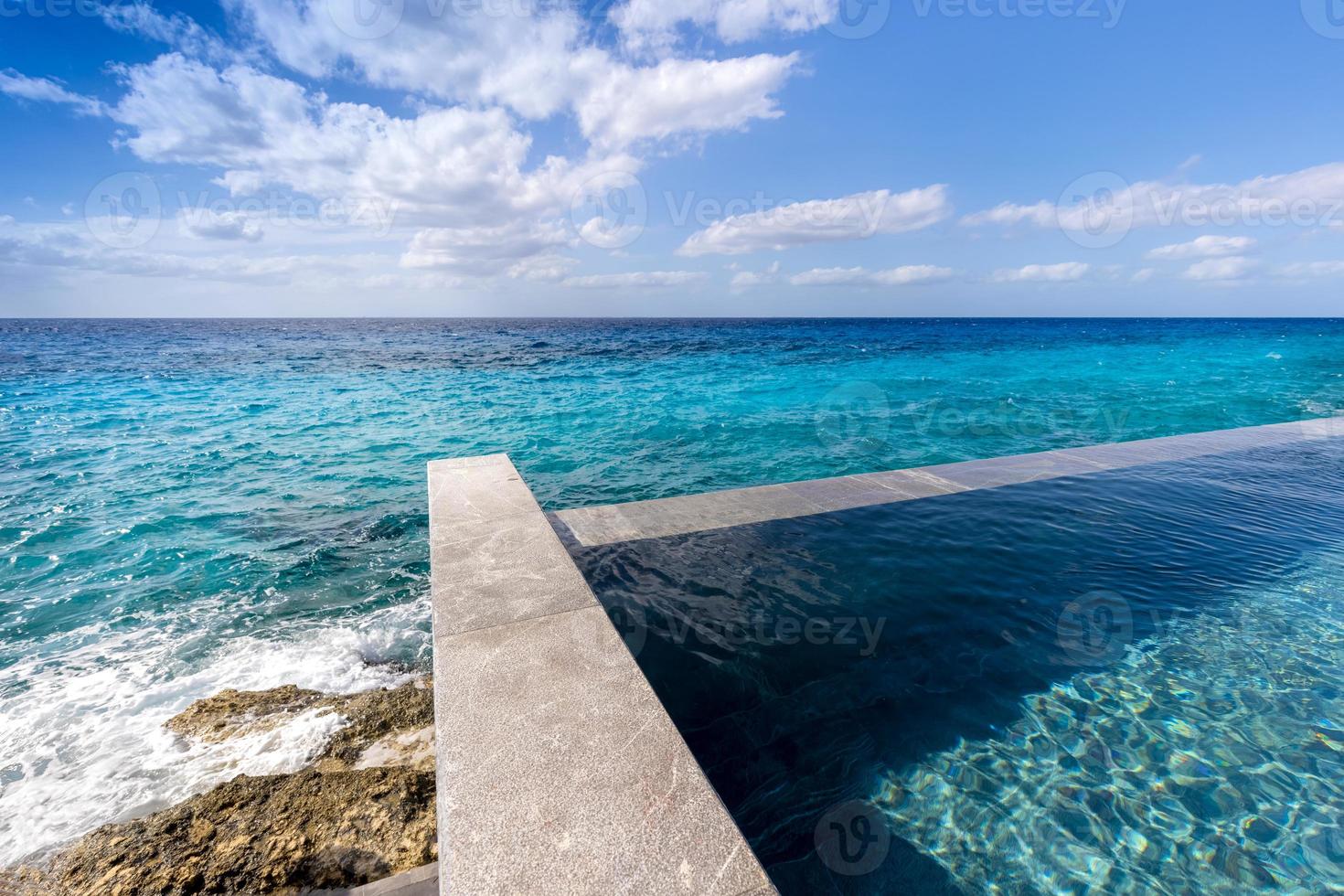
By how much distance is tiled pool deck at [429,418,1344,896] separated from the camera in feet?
7.32

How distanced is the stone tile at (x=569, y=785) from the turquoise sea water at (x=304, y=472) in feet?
5.88

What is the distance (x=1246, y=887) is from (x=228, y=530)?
37.6 feet

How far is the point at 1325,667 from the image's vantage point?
4.39 m

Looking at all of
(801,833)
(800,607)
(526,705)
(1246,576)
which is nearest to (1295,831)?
(801,833)

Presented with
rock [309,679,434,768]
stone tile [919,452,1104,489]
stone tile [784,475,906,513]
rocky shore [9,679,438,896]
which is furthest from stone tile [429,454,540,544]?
stone tile [919,452,1104,489]

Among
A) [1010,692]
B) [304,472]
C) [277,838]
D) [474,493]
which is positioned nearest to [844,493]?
[1010,692]

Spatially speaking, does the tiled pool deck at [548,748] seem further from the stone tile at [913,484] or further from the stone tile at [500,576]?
the stone tile at [913,484]

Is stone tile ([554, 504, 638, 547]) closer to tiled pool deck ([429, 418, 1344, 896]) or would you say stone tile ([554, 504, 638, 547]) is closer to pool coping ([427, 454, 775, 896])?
tiled pool deck ([429, 418, 1344, 896])

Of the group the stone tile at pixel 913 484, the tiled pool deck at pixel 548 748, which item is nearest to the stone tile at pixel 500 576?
the tiled pool deck at pixel 548 748

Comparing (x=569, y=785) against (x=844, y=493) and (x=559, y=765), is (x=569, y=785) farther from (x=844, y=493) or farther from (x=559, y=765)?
(x=844, y=493)

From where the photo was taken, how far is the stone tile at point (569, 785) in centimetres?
221

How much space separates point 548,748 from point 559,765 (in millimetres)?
137

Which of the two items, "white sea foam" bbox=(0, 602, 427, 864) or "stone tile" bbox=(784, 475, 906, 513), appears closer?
"white sea foam" bbox=(0, 602, 427, 864)

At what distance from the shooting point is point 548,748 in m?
2.85
